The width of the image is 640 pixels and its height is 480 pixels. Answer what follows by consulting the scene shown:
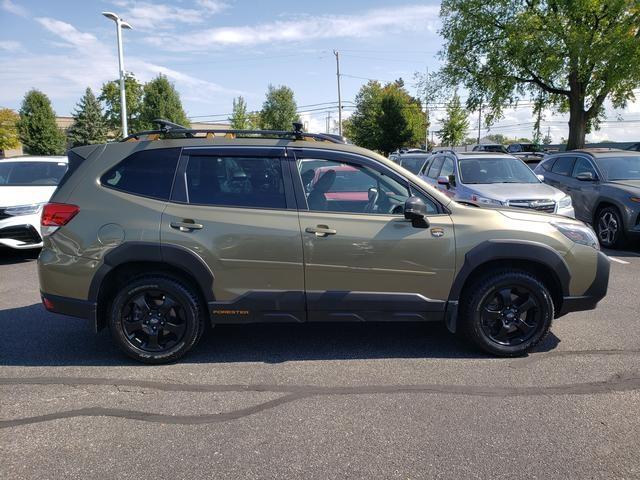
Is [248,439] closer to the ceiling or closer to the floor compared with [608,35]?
closer to the floor

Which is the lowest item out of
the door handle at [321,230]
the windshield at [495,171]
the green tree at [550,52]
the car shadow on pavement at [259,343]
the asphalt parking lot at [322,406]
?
the asphalt parking lot at [322,406]

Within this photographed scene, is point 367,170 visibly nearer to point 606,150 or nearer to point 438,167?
point 438,167

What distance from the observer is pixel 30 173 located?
909cm

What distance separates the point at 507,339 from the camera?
419 centimetres

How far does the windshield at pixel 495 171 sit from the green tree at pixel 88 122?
49679 millimetres

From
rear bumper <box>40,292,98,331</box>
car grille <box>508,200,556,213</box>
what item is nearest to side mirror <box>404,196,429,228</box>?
rear bumper <box>40,292,98,331</box>

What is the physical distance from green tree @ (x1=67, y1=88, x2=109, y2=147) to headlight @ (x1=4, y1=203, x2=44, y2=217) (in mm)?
47899

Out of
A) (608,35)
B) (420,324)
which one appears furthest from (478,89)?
(420,324)

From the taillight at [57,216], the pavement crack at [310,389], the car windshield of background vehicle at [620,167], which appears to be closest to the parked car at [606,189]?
the car windshield of background vehicle at [620,167]

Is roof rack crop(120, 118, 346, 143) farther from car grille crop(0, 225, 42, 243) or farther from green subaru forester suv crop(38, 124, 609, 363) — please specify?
car grille crop(0, 225, 42, 243)

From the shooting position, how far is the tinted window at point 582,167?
9773 mm

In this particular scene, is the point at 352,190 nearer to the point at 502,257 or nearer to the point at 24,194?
the point at 502,257

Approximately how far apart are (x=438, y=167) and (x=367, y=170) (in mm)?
7214

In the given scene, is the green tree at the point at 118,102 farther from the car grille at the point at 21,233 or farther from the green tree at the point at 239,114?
the car grille at the point at 21,233
